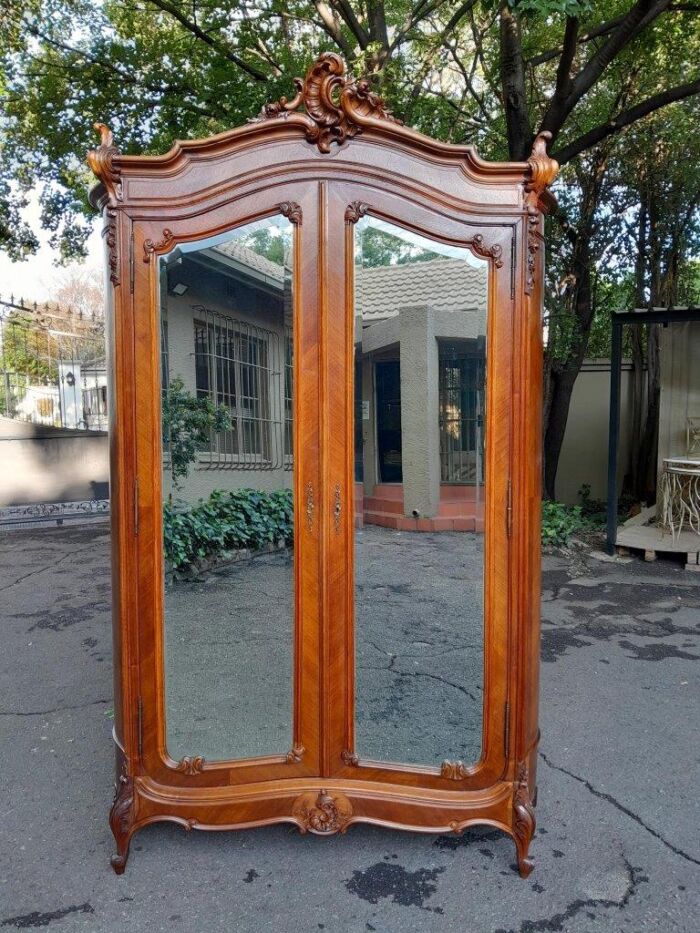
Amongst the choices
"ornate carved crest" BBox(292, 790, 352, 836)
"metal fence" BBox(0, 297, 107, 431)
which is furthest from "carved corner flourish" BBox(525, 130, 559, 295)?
"metal fence" BBox(0, 297, 107, 431)

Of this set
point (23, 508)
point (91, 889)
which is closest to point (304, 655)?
point (91, 889)

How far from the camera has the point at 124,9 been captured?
835cm

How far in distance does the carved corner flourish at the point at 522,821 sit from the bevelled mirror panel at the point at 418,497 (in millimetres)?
166

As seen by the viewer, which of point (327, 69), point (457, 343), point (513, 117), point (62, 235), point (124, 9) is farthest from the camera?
point (62, 235)

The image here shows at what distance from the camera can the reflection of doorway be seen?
7.28 ft

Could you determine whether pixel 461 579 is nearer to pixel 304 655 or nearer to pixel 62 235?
pixel 304 655

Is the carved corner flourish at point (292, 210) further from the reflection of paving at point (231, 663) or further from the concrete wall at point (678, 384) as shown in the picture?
the concrete wall at point (678, 384)

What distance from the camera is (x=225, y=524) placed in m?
2.29

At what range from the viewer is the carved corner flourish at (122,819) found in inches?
85.4

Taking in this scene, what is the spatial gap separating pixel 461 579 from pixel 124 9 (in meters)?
9.28

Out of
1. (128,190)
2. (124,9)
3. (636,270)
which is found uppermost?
(124,9)

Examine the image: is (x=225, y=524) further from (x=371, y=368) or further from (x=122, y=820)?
(x=122, y=820)

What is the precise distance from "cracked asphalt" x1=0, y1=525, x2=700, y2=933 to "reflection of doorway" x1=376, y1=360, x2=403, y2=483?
1339 millimetres

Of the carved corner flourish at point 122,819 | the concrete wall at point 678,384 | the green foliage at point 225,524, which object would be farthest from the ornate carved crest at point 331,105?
the concrete wall at point 678,384
